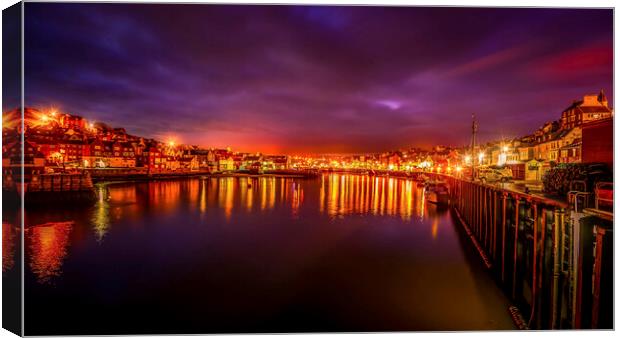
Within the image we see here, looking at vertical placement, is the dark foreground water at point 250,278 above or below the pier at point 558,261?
below

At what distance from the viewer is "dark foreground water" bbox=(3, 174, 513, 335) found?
662cm

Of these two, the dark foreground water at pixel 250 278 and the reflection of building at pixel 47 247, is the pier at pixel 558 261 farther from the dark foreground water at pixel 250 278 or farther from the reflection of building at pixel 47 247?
the reflection of building at pixel 47 247

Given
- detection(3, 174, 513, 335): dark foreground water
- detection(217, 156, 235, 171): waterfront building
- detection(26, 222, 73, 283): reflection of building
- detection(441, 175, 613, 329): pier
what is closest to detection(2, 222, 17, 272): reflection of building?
detection(3, 174, 513, 335): dark foreground water

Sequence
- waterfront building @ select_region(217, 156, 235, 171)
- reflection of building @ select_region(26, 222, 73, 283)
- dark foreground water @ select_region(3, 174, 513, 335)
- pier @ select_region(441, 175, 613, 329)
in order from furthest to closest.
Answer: waterfront building @ select_region(217, 156, 235, 171)
reflection of building @ select_region(26, 222, 73, 283)
dark foreground water @ select_region(3, 174, 513, 335)
pier @ select_region(441, 175, 613, 329)

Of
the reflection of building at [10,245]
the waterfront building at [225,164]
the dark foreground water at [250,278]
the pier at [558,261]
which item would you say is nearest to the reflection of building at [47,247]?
the dark foreground water at [250,278]

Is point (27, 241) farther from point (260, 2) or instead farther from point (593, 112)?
point (593, 112)

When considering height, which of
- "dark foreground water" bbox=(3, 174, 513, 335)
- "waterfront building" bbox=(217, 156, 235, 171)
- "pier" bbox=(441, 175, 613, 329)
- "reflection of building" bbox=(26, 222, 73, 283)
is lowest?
"dark foreground water" bbox=(3, 174, 513, 335)

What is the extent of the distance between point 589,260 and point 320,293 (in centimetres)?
501

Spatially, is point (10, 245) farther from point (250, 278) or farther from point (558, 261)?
point (558, 261)

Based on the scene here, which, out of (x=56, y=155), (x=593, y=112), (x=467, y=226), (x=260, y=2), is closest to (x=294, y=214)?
(x=467, y=226)

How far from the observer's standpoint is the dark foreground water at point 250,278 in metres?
6.62

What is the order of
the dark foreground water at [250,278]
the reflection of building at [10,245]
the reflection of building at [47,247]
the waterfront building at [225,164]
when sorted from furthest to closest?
the waterfront building at [225,164] → the reflection of building at [47,247] → the dark foreground water at [250,278] → the reflection of building at [10,245]

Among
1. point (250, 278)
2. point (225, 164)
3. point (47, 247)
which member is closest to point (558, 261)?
point (250, 278)

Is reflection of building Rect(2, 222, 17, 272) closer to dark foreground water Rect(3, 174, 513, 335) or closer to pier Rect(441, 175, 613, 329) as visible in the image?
dark foreground water Rect(3, 174, 513, 335)
